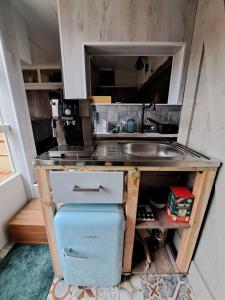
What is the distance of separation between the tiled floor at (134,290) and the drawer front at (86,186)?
0.68 meters

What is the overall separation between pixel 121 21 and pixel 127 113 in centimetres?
67

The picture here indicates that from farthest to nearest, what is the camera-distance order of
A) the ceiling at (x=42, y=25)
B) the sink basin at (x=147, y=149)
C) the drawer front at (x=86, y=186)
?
the ceiling at (x=42, y=25) → the sink basin at (x=147, y=149) → the drawer front at (x=86, y=186)

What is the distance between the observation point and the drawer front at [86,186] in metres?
0.75

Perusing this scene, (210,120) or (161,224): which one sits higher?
(210,120)

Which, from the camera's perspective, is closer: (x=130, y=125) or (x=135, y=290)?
(x=135, y=290)

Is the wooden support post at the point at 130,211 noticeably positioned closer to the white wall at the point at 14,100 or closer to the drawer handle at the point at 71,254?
the drawer handle at the point at 71,254

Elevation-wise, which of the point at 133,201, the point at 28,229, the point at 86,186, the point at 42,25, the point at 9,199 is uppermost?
the point at 42,25

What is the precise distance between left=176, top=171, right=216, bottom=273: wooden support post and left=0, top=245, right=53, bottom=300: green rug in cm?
97

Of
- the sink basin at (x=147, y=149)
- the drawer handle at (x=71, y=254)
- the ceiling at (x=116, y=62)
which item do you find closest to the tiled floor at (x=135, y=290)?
the drawer handle at (x=71, y=254)

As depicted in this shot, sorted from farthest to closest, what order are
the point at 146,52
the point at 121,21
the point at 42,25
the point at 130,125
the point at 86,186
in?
the point at 42,25
the point at 130,125
the point at 146,52
the point at 121,21
the point at 86,186

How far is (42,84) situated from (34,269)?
2.48 m

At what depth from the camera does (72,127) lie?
2.99 feet

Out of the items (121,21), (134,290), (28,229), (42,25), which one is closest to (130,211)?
(134,290)

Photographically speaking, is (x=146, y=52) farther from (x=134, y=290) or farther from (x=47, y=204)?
(x=134, y=290)
